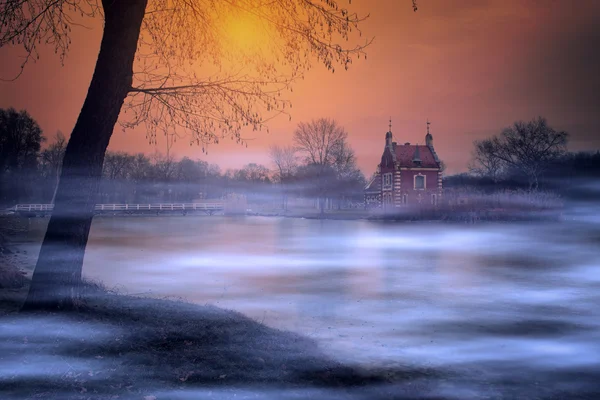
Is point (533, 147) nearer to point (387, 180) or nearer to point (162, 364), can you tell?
point (387, 180)

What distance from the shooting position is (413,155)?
189ft

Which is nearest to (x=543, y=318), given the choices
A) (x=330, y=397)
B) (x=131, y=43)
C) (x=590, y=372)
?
(x=590, y=372)

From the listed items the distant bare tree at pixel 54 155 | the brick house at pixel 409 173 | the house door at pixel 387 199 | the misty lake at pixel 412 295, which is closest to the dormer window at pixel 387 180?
the brick house at pixel 409 173

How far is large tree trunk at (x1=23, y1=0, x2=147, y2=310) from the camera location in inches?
223

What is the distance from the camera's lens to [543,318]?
8.67 m

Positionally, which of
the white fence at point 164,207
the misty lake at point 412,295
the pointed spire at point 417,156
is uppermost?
the pointed spire at point 417,156

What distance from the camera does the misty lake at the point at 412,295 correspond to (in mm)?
6418


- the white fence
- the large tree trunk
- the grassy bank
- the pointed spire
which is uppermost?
the pointed spire

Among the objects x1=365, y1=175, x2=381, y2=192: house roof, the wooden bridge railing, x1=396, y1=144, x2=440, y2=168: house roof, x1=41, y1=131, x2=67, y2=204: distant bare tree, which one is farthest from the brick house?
x1=41, y1=131, x2=67, y2=204: distant bare tree

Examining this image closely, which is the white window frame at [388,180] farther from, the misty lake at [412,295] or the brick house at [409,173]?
the misty lake at [412,295]

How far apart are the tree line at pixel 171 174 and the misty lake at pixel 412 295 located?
3.01 meters

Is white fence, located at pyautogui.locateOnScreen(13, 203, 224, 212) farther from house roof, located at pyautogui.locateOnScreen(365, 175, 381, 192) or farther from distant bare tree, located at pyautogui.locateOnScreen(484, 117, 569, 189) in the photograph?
distant bare tree, located at pyautogui.locateOnScreen(484, 117, 569, 189)

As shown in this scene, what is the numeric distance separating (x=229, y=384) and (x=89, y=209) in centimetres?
261

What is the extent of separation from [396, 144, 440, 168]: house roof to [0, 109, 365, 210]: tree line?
5420 millimetres
